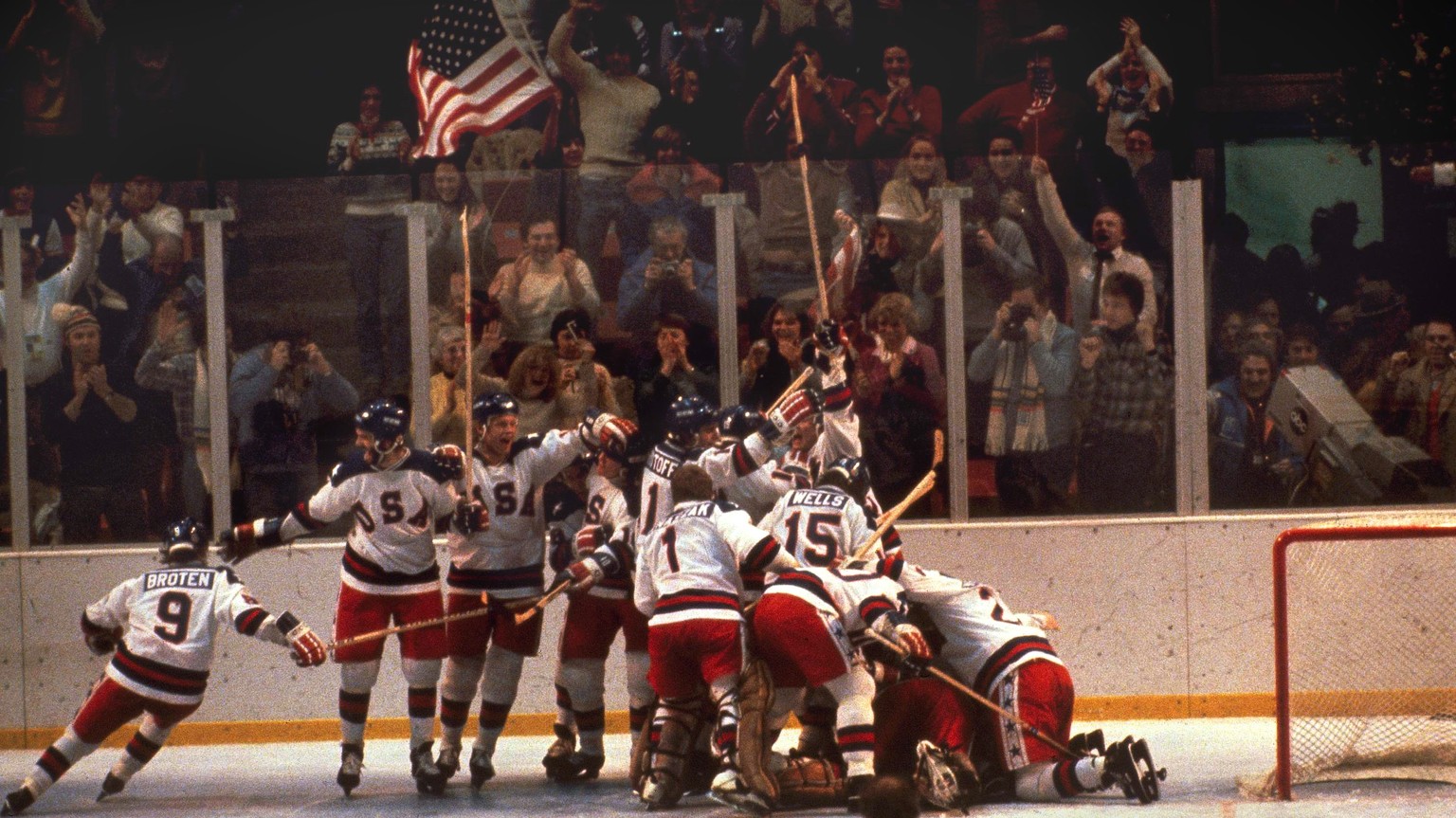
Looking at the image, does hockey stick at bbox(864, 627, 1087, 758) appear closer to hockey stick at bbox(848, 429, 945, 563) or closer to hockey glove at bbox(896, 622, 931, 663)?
hockey glove at bbox(896, 622, 931, 663)

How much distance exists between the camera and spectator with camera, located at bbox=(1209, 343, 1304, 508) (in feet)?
25.6

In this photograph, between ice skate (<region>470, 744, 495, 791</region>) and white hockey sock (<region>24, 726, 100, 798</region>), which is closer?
white hockey sock (<region>24, 726, 100, 798</region>)

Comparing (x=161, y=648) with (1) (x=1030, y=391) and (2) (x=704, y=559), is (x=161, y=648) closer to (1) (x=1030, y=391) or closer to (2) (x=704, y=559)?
(2) (x=704, y=559)

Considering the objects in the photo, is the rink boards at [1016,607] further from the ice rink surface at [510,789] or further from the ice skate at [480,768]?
the ice skate at [480,768]

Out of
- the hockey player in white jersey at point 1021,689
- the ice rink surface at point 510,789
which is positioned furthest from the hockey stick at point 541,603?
the hockey player in white jersey at point 1021,689

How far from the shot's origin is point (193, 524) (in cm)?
642

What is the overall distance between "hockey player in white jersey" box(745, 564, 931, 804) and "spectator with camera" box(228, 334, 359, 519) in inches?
107

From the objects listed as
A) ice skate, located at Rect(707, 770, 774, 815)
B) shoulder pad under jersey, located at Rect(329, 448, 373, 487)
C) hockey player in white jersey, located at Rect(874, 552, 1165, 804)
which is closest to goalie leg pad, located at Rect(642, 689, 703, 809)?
ice skate, located at Rect(707, 770, 774, 815)

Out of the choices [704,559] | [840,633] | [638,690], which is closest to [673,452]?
[704,559]

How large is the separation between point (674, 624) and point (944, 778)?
0.99 m

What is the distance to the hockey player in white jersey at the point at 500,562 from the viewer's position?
6648mm

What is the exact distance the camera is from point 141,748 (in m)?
6.40

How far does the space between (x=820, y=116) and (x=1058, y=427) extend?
170 cm

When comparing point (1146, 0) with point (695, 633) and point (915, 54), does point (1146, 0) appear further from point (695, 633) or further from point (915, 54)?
point (695, 633)
